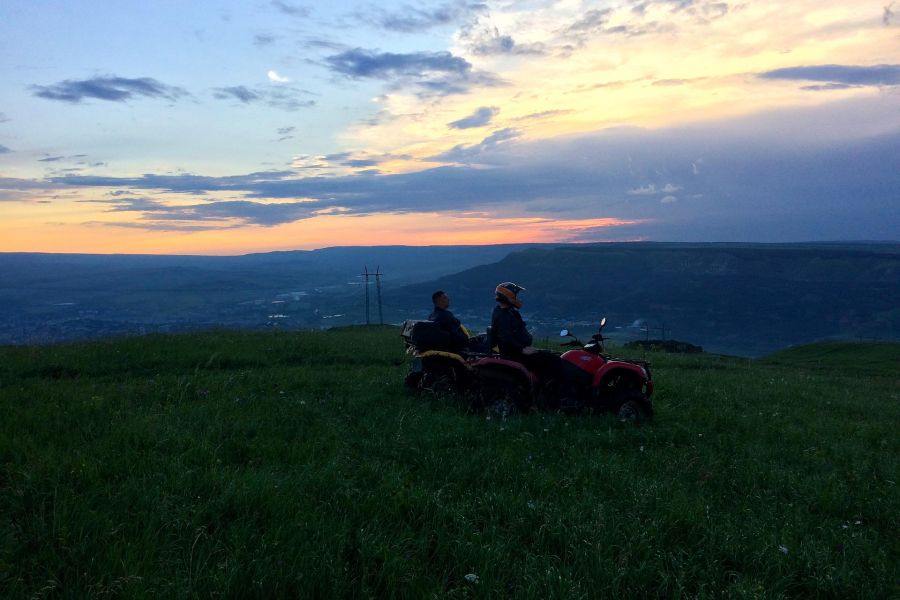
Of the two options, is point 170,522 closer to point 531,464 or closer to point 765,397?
point 531,464

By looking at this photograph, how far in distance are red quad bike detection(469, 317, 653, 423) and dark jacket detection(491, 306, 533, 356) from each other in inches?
12.2

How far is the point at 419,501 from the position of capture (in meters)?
5.39

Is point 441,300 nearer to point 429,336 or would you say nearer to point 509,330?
point 429,336

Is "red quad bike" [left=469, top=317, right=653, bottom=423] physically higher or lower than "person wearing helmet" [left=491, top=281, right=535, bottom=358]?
lower

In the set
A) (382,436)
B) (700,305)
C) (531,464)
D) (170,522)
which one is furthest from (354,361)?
(700,305)

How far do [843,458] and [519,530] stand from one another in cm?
578

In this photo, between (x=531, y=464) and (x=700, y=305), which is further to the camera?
(x=700, y=305)

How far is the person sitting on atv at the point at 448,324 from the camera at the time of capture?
10.2 metres

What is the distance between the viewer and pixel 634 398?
9633 millimetres

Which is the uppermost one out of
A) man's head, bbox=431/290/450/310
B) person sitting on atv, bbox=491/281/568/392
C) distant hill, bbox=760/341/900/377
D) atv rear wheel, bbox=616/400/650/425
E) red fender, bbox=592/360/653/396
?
man's head, bbox=431/290/450/310

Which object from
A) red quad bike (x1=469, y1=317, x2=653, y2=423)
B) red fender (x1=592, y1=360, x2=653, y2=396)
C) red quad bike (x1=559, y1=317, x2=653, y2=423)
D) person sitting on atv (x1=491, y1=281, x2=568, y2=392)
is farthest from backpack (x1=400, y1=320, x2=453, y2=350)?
red fender (x1=592, y1=360, x2=653, y2=396)

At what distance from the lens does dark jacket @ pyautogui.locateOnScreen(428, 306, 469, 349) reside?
1020 centimetres

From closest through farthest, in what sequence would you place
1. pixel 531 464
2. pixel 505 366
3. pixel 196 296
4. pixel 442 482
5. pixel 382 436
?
pixel 442 482, pixel 531 464, pixel 382 436, pixel 505 366, pixel 196 296

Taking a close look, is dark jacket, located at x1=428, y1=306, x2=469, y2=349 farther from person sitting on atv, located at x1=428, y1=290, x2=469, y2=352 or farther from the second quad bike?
the second quad bike
